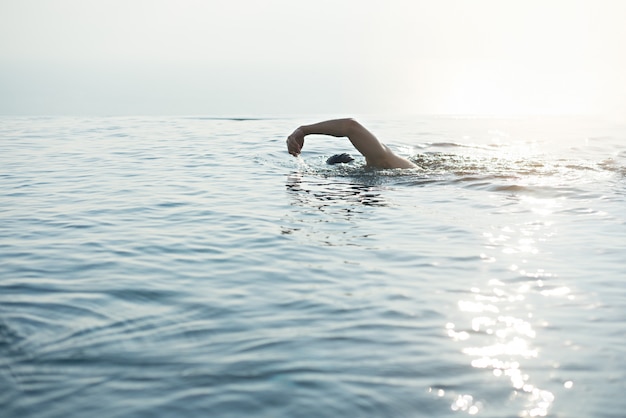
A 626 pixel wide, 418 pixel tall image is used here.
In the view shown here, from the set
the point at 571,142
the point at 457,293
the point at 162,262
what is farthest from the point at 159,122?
the point at 457,293

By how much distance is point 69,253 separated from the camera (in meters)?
5.44

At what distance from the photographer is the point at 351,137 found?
859 centimetres

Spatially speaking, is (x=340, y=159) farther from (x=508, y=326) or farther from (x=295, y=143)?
(x=508, y=326)

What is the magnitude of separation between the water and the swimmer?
9.4 inches

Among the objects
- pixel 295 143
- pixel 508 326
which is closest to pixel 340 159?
pixel 295 143

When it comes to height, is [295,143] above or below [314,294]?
above

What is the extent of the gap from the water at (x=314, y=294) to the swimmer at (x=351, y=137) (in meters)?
0.24

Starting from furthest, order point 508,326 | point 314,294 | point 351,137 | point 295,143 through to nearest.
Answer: point 351,137 → point 295,143 → point 314,294 → point 508,326

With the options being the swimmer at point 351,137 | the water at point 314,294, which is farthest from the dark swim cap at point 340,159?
the swimmer at point 351,137

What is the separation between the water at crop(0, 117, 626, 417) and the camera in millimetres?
3012

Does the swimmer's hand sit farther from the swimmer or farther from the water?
the water

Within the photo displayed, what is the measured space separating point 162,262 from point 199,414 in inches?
97.1

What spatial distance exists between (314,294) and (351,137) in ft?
14.7

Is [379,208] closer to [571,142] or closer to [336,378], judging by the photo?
[336,378]
